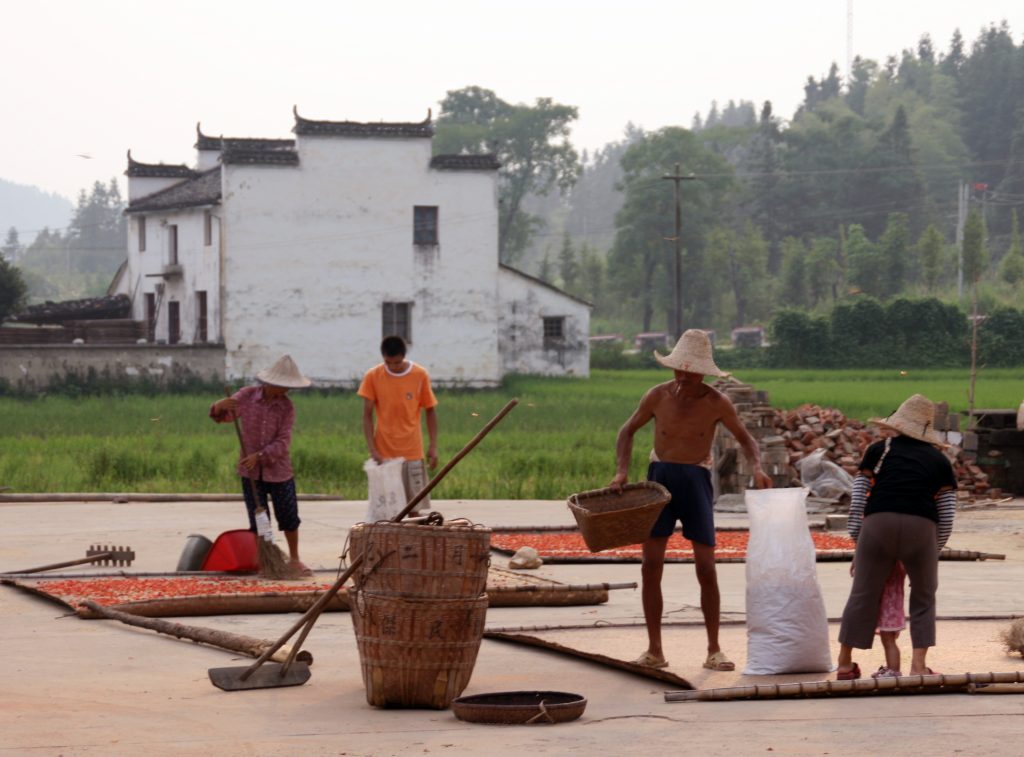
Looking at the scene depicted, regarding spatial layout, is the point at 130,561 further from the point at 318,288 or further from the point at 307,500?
the point at 318,288

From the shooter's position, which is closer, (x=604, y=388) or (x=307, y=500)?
(x=307, y=500)

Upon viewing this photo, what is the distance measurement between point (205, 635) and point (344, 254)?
4461 cm

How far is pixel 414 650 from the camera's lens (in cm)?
741

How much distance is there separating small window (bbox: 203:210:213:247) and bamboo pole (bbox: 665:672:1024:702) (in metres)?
47.3

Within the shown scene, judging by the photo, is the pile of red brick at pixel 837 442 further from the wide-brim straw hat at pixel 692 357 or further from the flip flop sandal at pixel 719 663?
the flip flop sandal at pixel 719 663

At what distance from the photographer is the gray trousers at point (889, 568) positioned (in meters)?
7.96

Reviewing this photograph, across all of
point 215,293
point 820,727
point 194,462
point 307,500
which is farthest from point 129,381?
point 820,727

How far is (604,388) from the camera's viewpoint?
5025 cm

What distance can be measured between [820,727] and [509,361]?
51617 mm

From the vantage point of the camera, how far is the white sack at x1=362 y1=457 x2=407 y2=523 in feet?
39.1

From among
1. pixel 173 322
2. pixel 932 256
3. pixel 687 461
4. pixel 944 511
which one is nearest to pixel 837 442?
pixel 687 461

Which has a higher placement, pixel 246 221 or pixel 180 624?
pixel 246 221

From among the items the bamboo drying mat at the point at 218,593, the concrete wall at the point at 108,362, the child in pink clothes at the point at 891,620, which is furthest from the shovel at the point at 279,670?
the concrete wall at the point at 108,362

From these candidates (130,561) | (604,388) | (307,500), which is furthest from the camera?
(604,388)
